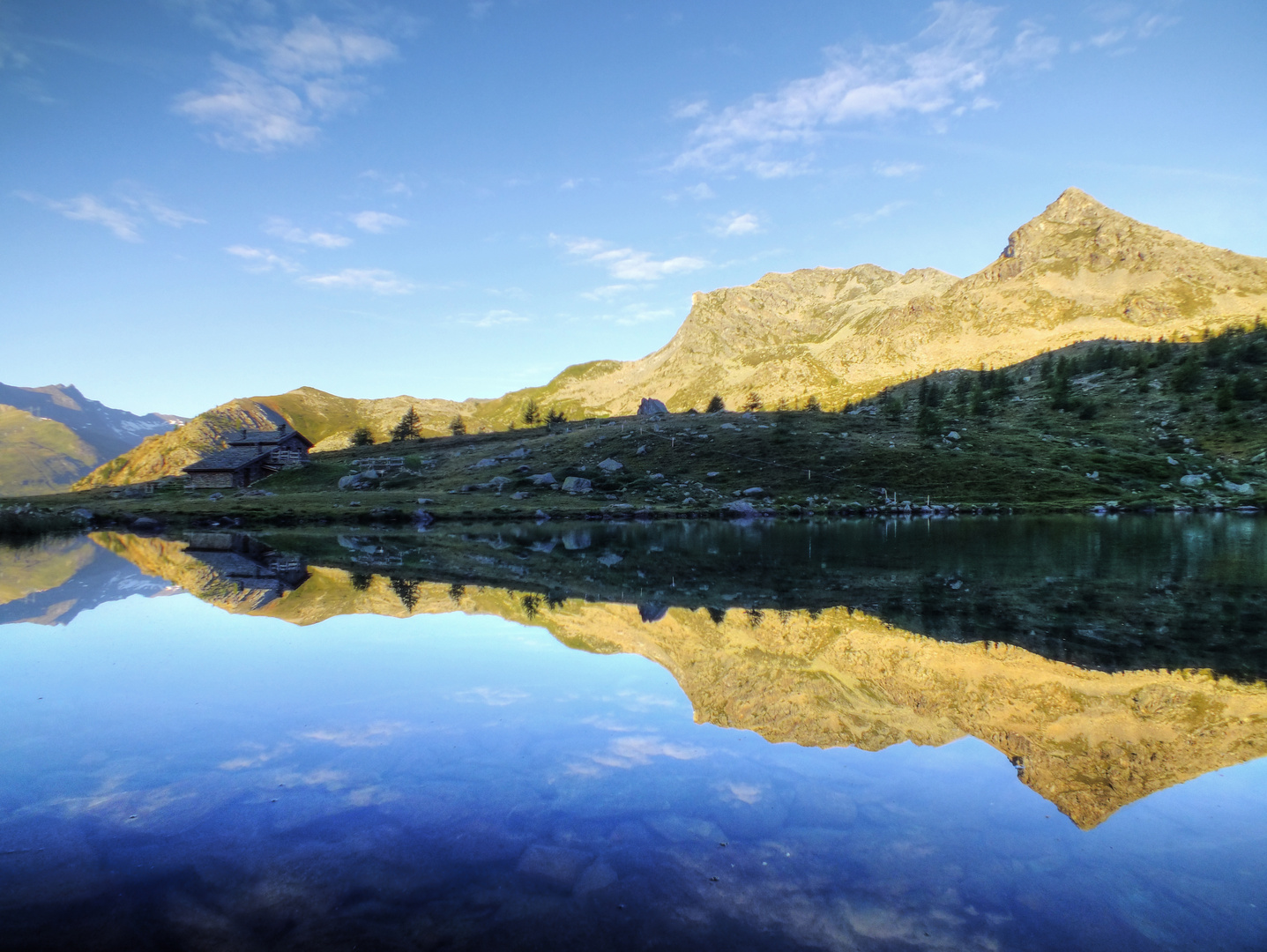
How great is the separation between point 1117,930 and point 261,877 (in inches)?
285

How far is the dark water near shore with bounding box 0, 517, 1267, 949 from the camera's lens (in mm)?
5387

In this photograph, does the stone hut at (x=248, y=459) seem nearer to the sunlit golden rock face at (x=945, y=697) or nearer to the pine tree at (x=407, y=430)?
the pine tree at (x=407, y=430)

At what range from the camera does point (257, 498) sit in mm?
70250

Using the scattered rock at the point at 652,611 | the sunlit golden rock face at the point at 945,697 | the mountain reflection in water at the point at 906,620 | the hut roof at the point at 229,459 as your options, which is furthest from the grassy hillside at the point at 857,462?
the sunlit golden rock face at the point at 945,697

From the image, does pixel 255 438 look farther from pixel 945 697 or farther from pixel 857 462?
pixel 945 697

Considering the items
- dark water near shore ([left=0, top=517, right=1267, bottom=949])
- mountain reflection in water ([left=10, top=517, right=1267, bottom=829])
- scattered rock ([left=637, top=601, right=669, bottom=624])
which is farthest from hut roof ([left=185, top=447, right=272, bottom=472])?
scattered rock ([left=637, top=601, right=669, bottom=624])

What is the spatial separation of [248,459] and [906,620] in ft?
305

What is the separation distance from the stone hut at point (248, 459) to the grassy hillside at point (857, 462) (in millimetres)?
3665

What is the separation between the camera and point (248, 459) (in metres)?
88.4

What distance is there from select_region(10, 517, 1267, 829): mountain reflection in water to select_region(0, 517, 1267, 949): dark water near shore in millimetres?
108

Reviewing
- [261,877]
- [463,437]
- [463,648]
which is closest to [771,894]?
[261,877]

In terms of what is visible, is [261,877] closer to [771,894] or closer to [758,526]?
[771,894]

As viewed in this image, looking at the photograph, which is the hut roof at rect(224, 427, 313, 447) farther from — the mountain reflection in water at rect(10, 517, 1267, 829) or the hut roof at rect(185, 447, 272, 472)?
the mountain reflection in water at rect(10, 517, 1267, 829)

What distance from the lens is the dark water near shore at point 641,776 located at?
539 centimetres
